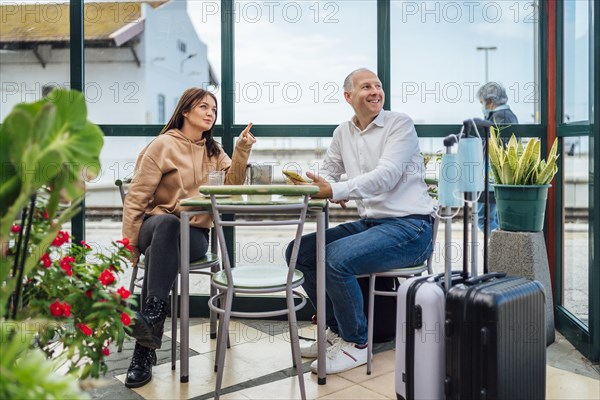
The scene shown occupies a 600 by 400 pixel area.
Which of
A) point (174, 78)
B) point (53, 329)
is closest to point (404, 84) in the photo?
point (174, 78)

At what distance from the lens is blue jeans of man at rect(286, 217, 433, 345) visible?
260 cm

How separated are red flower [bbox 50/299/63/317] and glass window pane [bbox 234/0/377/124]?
2239mm

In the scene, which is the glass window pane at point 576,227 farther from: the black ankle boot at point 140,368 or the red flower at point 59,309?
the red flower at point 59,309

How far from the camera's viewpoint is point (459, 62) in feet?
11.6

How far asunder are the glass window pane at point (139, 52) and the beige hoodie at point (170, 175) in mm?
653

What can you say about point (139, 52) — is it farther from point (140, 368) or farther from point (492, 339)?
point (492, 339)

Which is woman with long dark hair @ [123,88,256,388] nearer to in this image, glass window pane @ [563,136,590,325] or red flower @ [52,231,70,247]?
red flower @ [52,231,70,247]

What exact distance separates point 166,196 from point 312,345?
98cm

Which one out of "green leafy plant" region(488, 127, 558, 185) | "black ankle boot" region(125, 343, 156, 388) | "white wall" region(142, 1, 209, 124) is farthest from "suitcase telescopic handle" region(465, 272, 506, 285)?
"white wall" region(142, 1, 209, 124)

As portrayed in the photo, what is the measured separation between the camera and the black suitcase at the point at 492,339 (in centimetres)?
181

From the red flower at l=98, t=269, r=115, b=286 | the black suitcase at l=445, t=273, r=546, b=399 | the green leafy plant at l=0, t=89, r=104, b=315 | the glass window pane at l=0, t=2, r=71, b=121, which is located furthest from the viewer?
the glass window pane at l=0, t=2, r=71, b=121

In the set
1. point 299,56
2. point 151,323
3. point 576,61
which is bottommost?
point 151,323

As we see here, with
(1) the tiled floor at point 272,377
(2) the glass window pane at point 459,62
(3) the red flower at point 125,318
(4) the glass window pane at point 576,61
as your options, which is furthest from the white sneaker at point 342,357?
(4) the glass window pane at point 576,61

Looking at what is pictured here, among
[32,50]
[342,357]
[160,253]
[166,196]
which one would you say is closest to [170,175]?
[166,196]
